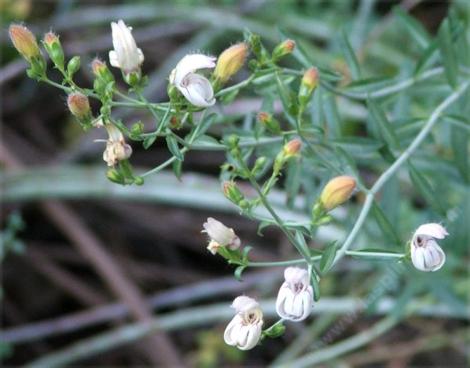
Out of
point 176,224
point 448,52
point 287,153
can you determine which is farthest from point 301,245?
point 176,224

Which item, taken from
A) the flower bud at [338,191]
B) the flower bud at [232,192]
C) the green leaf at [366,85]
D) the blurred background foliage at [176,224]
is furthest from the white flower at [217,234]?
the blurred background foliage at [176,224]

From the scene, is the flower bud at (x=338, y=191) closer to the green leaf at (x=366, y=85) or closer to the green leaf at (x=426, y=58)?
the green leaf at (x=366, y=85)

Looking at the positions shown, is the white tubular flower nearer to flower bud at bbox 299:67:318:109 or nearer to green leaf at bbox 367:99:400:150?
flower bud at bbox 299:67:318:109

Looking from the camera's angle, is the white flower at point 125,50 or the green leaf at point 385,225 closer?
the white flower at point 125,50

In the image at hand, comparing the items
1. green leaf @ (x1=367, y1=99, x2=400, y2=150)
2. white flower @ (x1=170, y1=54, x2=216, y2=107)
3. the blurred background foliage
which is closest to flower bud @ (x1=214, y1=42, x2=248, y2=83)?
white flower @ (x1=170, y1=54, x2=216, y2=107)

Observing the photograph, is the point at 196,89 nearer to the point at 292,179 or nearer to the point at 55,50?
the point at 55,50

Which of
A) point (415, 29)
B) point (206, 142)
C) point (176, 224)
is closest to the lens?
point (206, 142)
